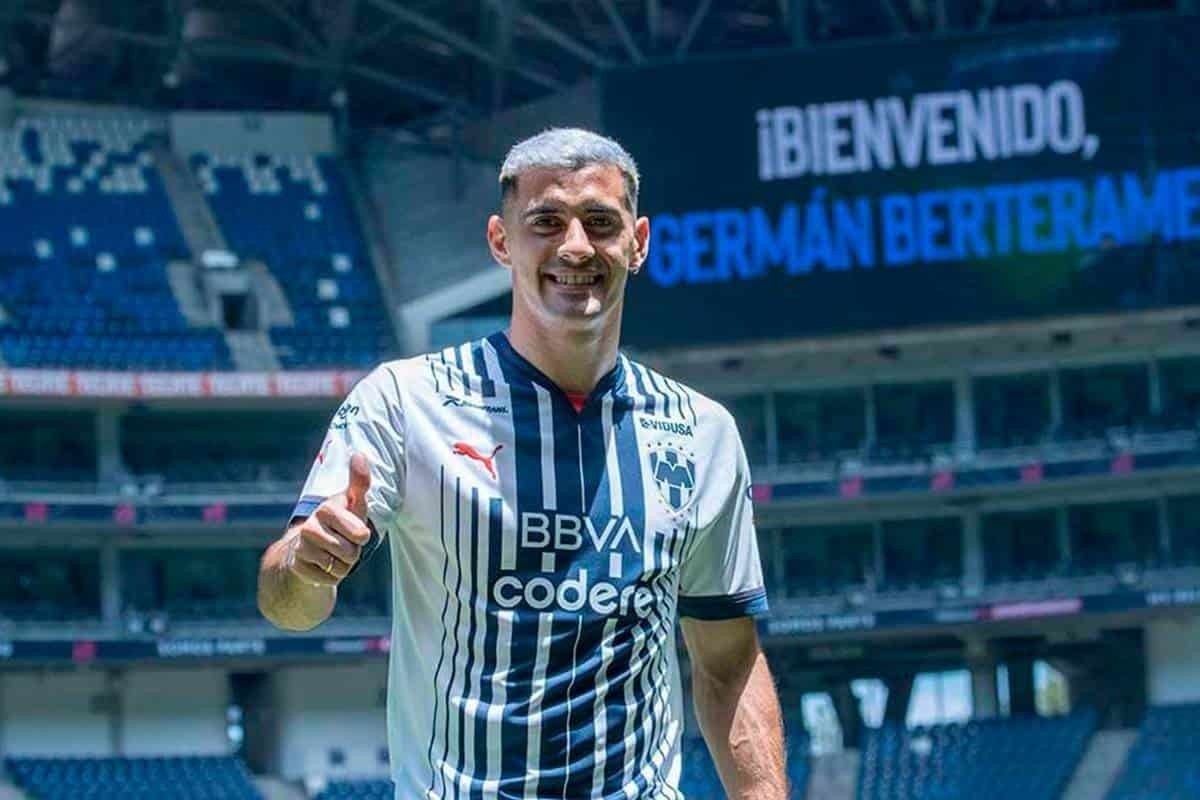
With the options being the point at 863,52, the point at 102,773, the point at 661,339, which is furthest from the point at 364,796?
the point at 863,52

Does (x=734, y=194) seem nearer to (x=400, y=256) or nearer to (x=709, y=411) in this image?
(x=400, y=256)

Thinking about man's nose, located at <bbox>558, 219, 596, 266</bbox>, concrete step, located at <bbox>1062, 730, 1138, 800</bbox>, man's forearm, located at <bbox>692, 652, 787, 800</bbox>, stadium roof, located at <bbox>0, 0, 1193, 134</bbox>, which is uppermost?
stadium roof, located at <bbox>0, 0, 1193, 134</bbox>

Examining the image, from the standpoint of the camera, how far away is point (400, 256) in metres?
43.2

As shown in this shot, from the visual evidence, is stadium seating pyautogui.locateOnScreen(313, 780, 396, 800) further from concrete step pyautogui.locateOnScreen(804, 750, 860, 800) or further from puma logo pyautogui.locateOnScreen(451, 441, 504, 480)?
puma logo pyautogui.locateOnScreen(451, 441, 504, 480)

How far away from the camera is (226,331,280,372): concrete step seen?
39.8 m

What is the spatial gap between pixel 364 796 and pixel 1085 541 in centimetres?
1233

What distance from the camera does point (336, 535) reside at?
14.8 ft

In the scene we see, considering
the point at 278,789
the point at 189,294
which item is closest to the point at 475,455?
the point at 278,789

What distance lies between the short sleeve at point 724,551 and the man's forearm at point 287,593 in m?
0.86

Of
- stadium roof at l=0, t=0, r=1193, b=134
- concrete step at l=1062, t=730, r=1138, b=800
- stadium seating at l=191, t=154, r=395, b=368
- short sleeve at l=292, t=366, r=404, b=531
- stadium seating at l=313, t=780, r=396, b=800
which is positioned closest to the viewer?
short sleeve at l=292, t=366, r=404, b=531

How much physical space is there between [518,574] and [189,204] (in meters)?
38.4

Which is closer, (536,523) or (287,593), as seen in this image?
(287,593)

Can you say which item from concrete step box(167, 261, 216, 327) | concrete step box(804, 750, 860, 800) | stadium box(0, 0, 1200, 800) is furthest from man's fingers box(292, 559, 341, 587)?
concrete step box(167, 261, 216, 327)

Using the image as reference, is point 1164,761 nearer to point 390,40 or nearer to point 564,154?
point 390,40
